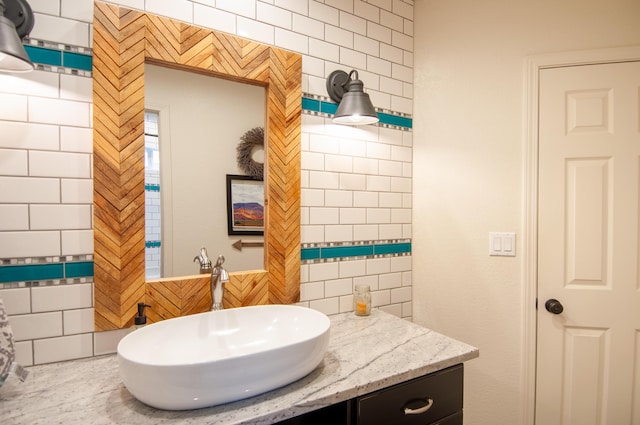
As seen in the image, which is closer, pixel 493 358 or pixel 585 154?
pixel 585 154

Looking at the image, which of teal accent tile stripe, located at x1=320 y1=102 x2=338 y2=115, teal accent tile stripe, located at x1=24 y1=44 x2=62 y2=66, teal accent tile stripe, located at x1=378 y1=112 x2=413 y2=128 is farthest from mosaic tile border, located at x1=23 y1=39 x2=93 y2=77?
teal accent tile stripe, located at x1=378 y1=112 x2=413 y2=128

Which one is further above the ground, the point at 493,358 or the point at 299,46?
the point at 299,46

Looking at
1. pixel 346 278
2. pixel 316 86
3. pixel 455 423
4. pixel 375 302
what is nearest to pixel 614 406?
pixel 455 423

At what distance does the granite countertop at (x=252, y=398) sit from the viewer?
32.6 inches

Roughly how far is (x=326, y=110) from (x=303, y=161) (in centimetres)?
27

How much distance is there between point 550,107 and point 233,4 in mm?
1466

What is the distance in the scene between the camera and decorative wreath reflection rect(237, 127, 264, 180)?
1.41 metres

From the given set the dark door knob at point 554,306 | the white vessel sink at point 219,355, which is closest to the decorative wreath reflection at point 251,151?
the white vessel sink at point 219,355

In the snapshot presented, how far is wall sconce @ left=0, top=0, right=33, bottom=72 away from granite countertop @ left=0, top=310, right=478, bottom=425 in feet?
2.83

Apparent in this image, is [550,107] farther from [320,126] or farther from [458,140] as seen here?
[320,126]

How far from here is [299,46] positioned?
1.53 metres

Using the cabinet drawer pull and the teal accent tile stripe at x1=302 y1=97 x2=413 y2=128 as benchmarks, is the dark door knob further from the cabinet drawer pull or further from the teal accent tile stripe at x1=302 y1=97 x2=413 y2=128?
the teal accent tile stripe at x1=302 y1=97 x2=413 y2=128

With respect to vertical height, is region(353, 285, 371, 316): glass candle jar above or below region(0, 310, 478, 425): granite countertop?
above

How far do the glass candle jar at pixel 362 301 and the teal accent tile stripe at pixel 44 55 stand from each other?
1391 millimetres
